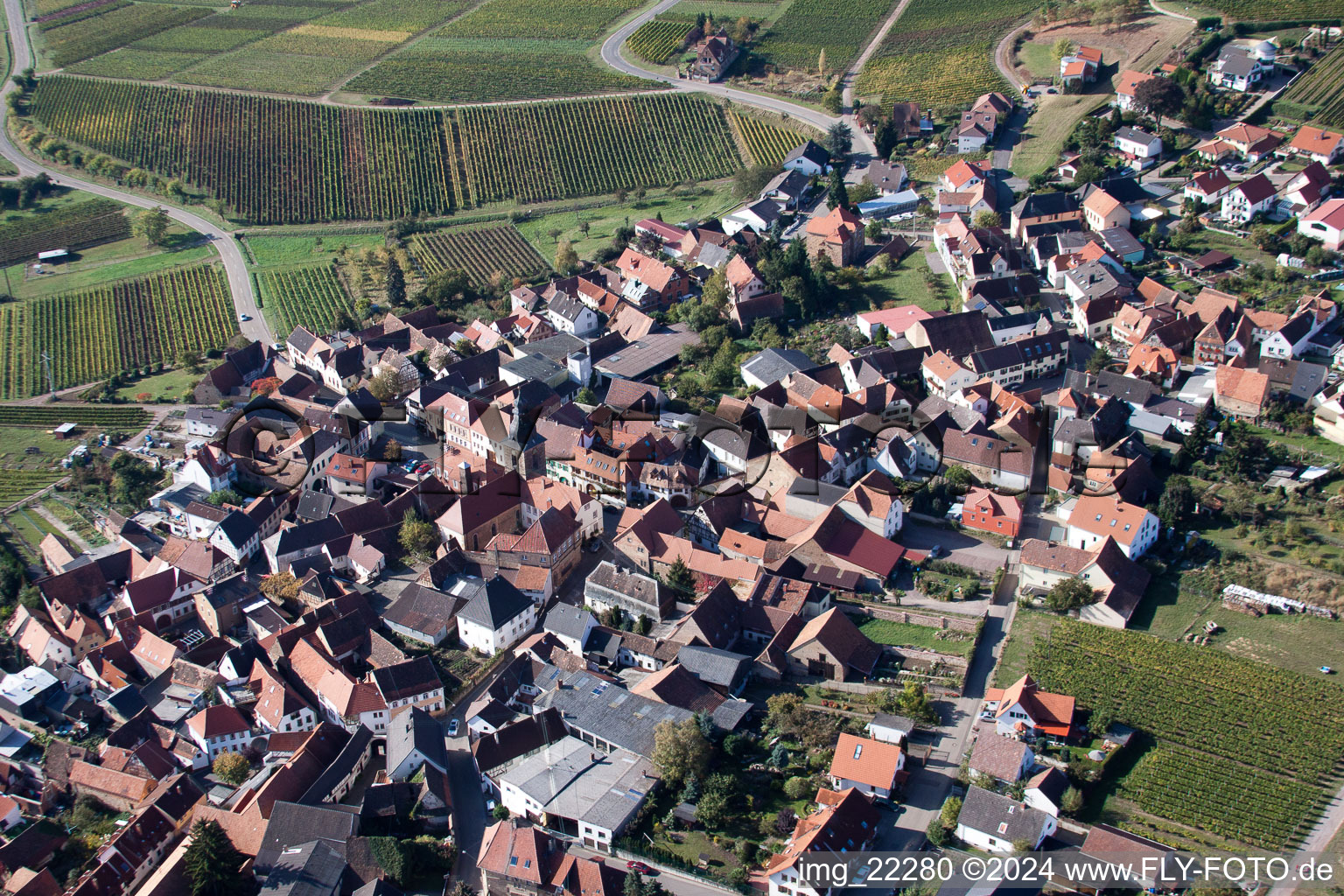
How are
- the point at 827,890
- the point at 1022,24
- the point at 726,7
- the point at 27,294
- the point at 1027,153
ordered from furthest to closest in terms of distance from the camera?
the point at 726,7 → the point at 1022,24 → the point at 27,294 → the point at 1027,153 → the point at 827,890

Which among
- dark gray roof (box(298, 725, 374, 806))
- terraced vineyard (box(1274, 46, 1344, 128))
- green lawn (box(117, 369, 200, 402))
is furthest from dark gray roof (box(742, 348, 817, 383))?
terraced vineyard (box(1274, 46, 1344, 128))

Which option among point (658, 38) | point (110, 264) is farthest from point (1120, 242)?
point (110, 264)

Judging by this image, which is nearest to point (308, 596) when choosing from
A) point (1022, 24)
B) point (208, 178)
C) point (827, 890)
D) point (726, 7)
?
point (827, 890)

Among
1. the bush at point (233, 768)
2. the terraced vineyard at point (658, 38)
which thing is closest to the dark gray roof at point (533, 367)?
the bush at point (233, 768)

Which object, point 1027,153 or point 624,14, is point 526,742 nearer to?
point 1027,153

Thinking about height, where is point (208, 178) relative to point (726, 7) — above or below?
below

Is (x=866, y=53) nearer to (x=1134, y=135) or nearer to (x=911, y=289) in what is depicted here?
(x=1134, y=135)

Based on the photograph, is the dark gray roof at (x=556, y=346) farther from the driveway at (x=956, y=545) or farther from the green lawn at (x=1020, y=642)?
the green lawn at (x=1020, y=642)
